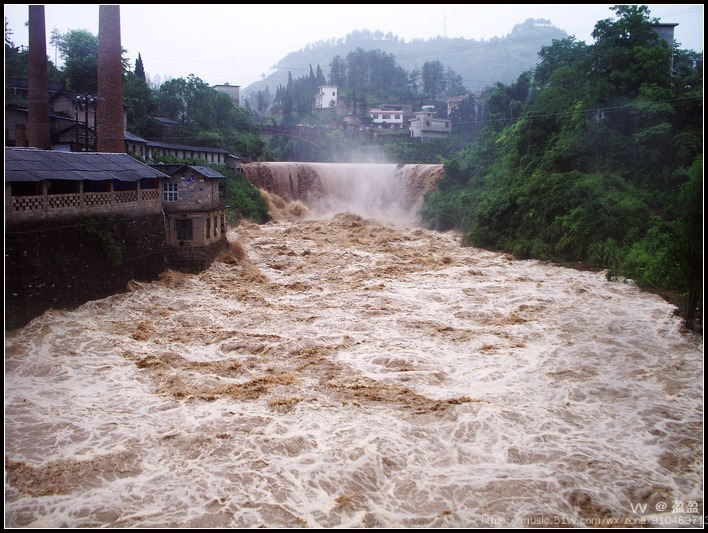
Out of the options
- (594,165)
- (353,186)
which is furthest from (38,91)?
(594,165)

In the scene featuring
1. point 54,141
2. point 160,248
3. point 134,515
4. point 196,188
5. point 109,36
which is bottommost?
point 134,515

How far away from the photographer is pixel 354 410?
359 inches

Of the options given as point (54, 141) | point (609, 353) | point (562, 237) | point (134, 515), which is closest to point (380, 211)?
point (562, 237)

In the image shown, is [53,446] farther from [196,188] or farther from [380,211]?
[380,211]

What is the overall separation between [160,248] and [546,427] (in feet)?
42.9

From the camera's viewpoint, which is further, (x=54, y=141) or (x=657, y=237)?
(x=54, y=141)

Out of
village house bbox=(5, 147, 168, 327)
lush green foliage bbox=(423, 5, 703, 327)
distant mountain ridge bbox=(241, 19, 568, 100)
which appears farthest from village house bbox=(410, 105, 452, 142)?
distant mountain ridge bbox=(241, 19, 568, 100)

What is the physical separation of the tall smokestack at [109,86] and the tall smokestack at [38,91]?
109 inches

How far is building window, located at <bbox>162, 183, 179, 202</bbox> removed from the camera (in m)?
19.0

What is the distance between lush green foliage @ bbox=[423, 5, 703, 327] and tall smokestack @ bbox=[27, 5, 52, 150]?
18186 mm

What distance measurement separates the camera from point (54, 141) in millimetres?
26094

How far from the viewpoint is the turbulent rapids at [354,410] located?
680cm

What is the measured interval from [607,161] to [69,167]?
19.5m

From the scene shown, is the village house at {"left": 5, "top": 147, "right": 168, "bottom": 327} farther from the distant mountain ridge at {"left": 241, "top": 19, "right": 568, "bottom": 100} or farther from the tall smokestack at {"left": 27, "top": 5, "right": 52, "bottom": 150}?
the distant mountain ridge at {"left": 241, "top": 19, "right": 568, "bottom": 100}
